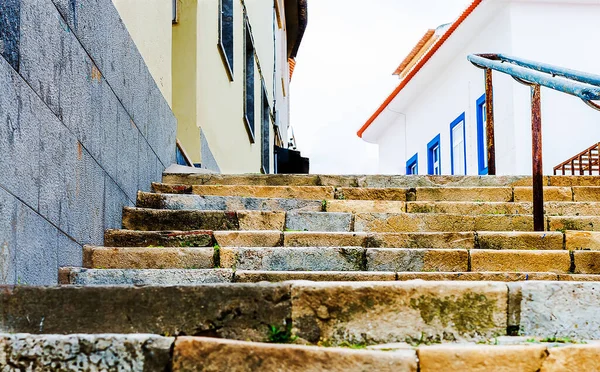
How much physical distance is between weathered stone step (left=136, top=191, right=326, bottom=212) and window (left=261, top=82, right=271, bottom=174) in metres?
9.79

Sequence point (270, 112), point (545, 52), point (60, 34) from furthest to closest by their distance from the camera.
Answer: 1. point (270, 112)
2. point (545, 52)
3. point (60, 34)

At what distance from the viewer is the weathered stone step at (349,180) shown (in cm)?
613

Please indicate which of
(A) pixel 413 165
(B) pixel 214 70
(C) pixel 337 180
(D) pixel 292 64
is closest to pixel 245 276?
(C) pixel 337 180

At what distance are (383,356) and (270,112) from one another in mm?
14200

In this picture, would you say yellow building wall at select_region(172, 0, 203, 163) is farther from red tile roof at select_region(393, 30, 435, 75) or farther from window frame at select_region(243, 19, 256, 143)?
red tile roof at select_region(393, 30, 435, 75)

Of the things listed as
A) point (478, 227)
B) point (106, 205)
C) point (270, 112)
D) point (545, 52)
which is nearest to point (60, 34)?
point (106, 205)

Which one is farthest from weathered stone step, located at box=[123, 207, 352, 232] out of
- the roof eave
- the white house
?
the roof eave

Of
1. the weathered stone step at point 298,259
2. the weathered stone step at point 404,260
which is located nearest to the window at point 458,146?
the weathered stone step at point 404,260

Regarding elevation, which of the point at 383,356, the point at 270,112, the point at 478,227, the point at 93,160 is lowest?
the point at 383,356

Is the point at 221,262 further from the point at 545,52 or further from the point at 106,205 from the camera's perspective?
the point at 545,52

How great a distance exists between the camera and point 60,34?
12.8 feet

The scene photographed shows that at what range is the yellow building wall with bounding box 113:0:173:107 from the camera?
556 cm

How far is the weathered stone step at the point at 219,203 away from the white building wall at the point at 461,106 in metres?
8.46

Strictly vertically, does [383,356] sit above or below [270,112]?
below
